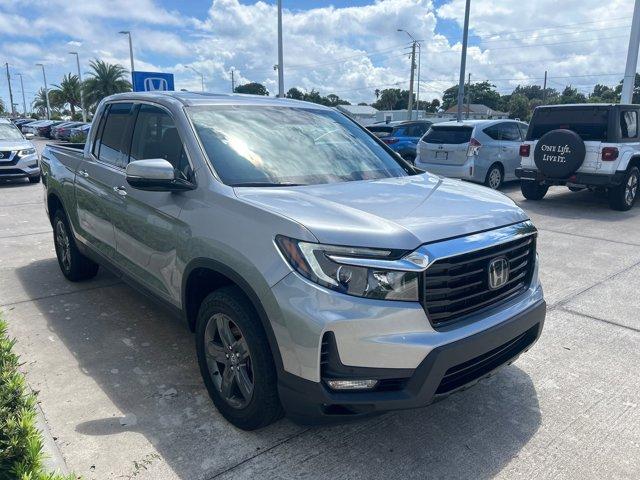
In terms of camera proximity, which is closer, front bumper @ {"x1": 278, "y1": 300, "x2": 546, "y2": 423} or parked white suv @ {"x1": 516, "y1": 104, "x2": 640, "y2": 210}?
front bumper @ {"x1": 278, "y1": 300, "x2": 546, "y2": 423}

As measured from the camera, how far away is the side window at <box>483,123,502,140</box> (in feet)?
37.5

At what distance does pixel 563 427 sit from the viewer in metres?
2.97

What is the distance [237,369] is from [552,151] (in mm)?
8290

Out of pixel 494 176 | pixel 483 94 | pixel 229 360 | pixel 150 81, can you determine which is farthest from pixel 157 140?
pixel 483 94

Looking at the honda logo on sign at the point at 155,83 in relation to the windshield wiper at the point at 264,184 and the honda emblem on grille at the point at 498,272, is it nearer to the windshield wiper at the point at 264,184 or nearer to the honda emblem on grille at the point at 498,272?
the windshield wiper at the point at 264,184

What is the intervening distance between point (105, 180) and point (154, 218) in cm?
103

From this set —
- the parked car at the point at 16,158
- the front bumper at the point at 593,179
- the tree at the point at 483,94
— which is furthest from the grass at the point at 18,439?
the tree at the point at 483,94

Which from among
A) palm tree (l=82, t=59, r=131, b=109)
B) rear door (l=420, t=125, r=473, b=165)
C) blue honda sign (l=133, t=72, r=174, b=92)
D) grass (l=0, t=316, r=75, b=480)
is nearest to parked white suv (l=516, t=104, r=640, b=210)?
rear door (l=420, t=125, r=473, b=165)

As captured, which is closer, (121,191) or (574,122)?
(121,191)

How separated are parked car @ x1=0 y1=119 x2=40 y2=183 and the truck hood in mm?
12478

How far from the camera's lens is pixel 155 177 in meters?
2.97

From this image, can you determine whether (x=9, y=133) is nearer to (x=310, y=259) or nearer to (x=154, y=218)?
(x=154, y=218)

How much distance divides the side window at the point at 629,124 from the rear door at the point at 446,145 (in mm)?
2822

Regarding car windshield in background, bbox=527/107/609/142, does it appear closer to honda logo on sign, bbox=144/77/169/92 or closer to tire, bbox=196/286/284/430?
honda logo on sign, bbox=144/77/169/92
